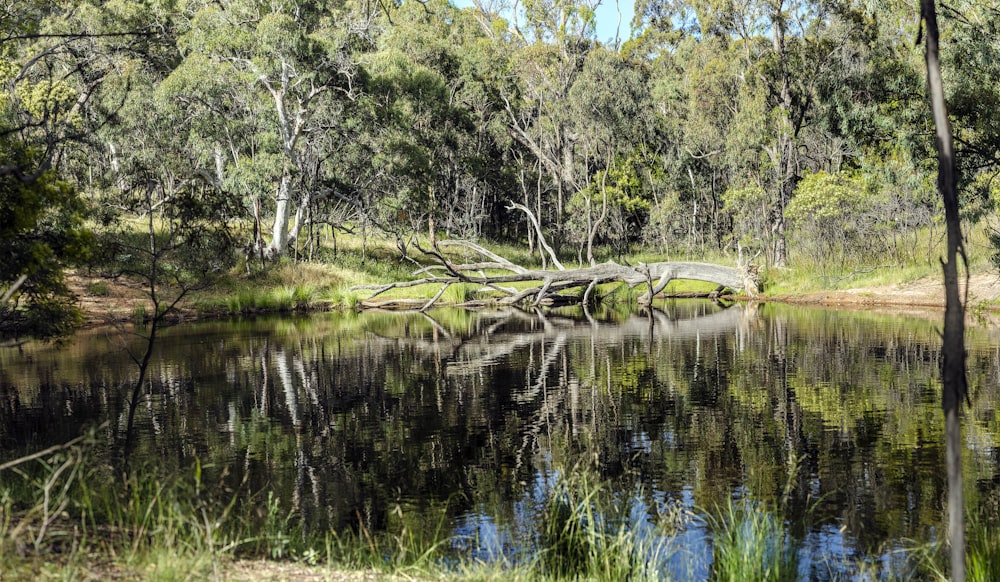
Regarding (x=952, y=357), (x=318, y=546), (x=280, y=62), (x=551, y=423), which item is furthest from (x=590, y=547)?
(x=280, y=62)

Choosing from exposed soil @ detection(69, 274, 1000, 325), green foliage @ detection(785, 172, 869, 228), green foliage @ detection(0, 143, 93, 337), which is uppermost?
green foliage @ detection(785, 172, 869, 228)

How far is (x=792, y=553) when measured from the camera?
275 inches

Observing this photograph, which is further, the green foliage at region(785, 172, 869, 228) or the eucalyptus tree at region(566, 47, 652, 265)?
the eucalyptus tree at region(566, 47, 652, 265)

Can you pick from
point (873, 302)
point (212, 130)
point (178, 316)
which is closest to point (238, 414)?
point (178, 316)

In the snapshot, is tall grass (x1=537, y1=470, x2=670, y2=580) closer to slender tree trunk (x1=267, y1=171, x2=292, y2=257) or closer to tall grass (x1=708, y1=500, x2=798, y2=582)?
tall grass (x1=708, y1=500, x2=798, y2=582)

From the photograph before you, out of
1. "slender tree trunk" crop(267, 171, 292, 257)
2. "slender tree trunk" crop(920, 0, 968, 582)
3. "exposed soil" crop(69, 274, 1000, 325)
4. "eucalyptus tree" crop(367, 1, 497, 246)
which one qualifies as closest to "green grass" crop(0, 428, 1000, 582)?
"slender tree trunk" crop(920, 0, 968, 582)

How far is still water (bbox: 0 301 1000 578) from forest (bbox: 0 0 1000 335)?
4816 mm

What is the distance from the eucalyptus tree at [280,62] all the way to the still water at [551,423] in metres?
14.9

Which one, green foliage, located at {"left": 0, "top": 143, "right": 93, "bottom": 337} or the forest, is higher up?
the forest

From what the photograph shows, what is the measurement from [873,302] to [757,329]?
8.36 metres

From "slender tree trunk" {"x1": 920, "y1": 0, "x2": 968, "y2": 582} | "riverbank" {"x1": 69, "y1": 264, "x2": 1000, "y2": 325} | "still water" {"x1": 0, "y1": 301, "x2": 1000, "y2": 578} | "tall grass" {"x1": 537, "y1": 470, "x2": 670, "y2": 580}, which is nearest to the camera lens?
"slender tree trunk" {"x1": 920, "y1": 0, "x2": 968, "y2": 582}

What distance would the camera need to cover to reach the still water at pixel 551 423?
8992 mm

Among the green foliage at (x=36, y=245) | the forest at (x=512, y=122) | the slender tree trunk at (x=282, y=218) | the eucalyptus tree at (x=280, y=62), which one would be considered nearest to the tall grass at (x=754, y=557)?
the green foliage at (x=36, y=245)

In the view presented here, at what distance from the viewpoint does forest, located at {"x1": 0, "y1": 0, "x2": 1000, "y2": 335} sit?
78.6 ft
